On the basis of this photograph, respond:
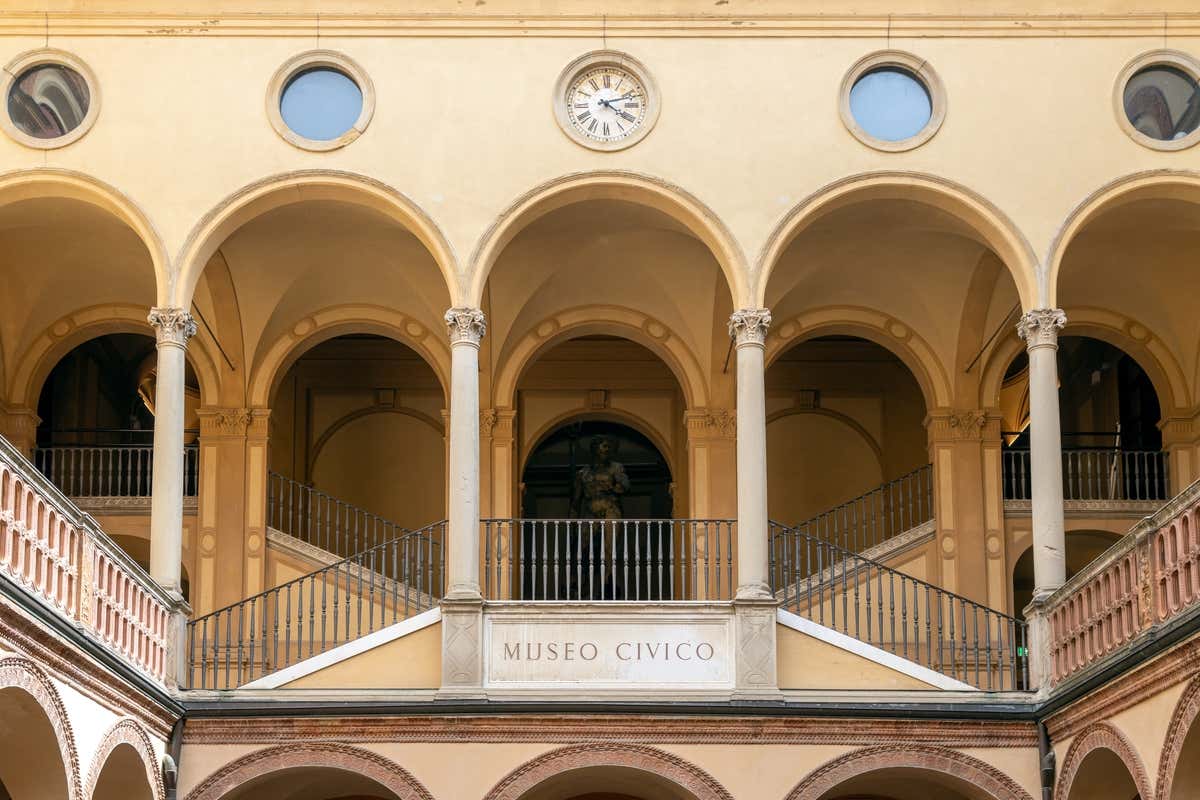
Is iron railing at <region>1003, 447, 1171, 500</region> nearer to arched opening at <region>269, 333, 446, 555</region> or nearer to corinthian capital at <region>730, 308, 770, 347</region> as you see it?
corinthian capital at <region>730, 308, 770, 347</region>

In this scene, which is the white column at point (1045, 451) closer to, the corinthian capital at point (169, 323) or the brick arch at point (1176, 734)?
the brick arch at point (1176, 734)

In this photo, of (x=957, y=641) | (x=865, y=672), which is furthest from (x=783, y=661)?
(x=957, y=641)

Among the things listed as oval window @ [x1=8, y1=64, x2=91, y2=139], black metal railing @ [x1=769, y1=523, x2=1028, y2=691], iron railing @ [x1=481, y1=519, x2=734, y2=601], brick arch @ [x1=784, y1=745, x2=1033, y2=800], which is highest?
oval window @ [x1=8, y1=64, x2=91, y2=139]

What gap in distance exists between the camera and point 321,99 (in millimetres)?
17469

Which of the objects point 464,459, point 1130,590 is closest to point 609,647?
point 464,459

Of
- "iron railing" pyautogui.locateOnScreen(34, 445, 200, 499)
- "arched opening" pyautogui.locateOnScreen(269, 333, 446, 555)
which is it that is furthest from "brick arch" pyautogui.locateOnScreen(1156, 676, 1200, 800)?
"arched opening" pyautogui.locateOnScreen(269, 333, 446, 555)

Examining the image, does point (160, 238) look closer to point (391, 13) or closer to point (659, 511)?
point (391, 13)

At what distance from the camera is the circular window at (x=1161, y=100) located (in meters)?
17.3

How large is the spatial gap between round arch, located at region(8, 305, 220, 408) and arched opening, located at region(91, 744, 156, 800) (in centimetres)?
559

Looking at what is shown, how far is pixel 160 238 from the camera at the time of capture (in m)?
17.1

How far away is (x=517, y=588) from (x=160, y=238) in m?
6.47

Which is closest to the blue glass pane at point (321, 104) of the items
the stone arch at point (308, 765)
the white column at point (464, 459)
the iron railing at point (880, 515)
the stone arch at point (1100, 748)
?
the white column at point (464, 459)

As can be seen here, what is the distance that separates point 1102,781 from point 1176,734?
8.57 feet

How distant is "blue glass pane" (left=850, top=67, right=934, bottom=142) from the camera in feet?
57.3
